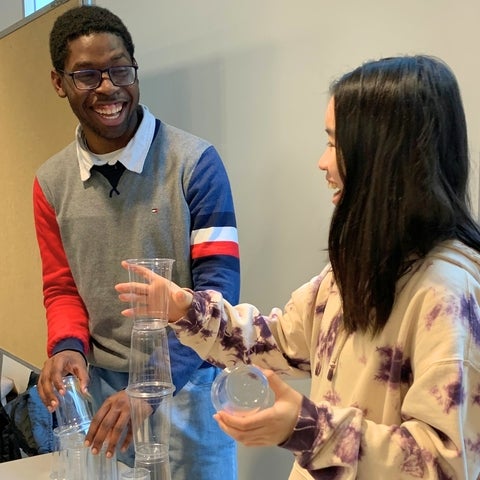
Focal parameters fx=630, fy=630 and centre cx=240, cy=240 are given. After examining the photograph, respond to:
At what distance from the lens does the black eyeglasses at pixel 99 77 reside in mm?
1457

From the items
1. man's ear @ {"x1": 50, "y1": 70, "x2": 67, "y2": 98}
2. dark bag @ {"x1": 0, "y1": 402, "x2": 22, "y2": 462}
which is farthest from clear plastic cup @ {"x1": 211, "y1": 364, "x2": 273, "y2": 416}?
dark bag @ {"x1": 0, "y1": 402, "x2": 22, "y2": 462}

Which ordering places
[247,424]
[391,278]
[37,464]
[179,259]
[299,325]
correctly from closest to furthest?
[247,424] → [391,278] → [299,325] → [179,259] → [37,464]

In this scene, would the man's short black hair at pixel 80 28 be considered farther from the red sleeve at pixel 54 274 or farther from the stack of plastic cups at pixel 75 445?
the stack of plastic cups at pixel 75 445


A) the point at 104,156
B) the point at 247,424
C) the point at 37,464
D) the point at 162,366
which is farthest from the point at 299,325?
the point at 37,464

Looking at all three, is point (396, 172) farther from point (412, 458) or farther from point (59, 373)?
point (59, 373)

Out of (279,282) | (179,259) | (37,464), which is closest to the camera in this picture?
(179,259)

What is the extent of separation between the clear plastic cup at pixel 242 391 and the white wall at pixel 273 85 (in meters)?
0.76

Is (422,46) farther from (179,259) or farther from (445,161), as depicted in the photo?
(179,259)

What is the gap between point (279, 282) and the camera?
5.71 feet

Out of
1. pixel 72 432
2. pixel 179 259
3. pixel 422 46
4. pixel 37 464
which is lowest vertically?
pixel 37 464

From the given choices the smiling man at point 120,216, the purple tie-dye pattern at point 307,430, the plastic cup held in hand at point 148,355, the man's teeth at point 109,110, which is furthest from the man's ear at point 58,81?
the purple tie-dye pattern at point 307,430

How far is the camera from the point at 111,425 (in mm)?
1232

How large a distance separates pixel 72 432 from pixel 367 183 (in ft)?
2.83

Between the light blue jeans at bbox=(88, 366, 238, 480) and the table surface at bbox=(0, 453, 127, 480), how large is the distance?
20cm
